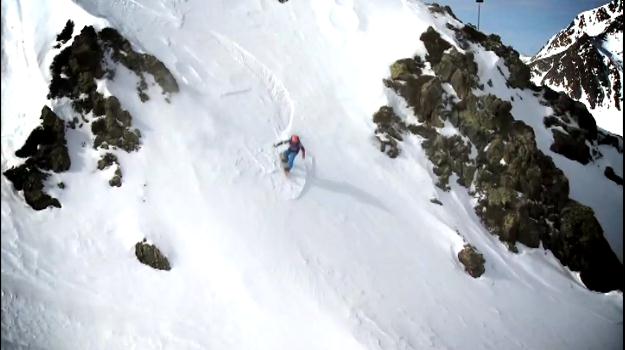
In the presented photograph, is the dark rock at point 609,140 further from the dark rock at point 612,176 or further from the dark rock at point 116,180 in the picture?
the dark rock at point 116,180

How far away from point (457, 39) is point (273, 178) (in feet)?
53.3

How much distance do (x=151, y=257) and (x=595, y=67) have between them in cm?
7526

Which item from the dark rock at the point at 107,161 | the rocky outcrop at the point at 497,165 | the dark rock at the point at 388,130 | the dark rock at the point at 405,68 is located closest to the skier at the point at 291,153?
the dark rock at the point at 388,130

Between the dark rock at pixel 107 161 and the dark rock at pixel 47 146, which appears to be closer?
the dark rock at pixel 47 146

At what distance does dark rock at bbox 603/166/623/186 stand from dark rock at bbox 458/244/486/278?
14.6 metres

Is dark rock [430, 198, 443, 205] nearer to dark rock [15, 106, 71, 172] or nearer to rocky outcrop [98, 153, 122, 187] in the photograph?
rocky outcrop [98, 153, 122, 187]

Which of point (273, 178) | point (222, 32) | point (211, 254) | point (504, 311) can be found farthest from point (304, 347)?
point (222, 32)

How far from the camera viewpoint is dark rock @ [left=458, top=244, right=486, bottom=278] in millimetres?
17969

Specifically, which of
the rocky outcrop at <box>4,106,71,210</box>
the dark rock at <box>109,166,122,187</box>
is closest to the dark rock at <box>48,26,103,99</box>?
the rocky outcrop at <box>4,106,71,210</box>

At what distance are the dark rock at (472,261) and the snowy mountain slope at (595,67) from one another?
56716 mm

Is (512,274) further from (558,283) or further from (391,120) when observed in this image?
(391,120)

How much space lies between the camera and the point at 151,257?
1414cm

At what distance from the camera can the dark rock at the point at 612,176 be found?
1052 inches

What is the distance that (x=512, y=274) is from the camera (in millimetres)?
19047
